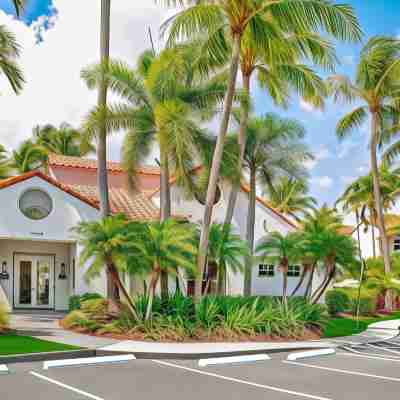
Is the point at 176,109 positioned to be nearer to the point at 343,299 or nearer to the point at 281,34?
the point at 281,34

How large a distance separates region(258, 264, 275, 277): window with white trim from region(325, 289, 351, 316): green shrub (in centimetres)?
275

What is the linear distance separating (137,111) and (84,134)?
1.86m

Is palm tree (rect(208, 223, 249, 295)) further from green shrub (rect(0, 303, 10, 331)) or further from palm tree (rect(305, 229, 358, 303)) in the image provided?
green shrub (rect(0, 303, 10, 331))

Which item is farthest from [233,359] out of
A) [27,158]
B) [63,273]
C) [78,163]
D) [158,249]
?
[27,158]

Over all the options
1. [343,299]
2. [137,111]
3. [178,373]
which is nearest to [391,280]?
[343,299]

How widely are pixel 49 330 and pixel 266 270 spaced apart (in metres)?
14.0

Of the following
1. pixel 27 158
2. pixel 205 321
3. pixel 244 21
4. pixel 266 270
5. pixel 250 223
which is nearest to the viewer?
pixel 205 321

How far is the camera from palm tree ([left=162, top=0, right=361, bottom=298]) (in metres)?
17.8

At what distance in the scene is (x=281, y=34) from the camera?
18328mm

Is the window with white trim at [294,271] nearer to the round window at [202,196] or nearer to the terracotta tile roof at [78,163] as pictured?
the round window at [202,196]

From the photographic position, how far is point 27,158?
154 feet

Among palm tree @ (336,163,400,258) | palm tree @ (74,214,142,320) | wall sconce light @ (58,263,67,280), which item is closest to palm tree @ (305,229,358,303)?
palm tree @ (74,214,142,320)

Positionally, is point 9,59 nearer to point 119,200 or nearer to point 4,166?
point 119,200

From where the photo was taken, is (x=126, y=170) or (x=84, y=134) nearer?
(x=84, y=134)
